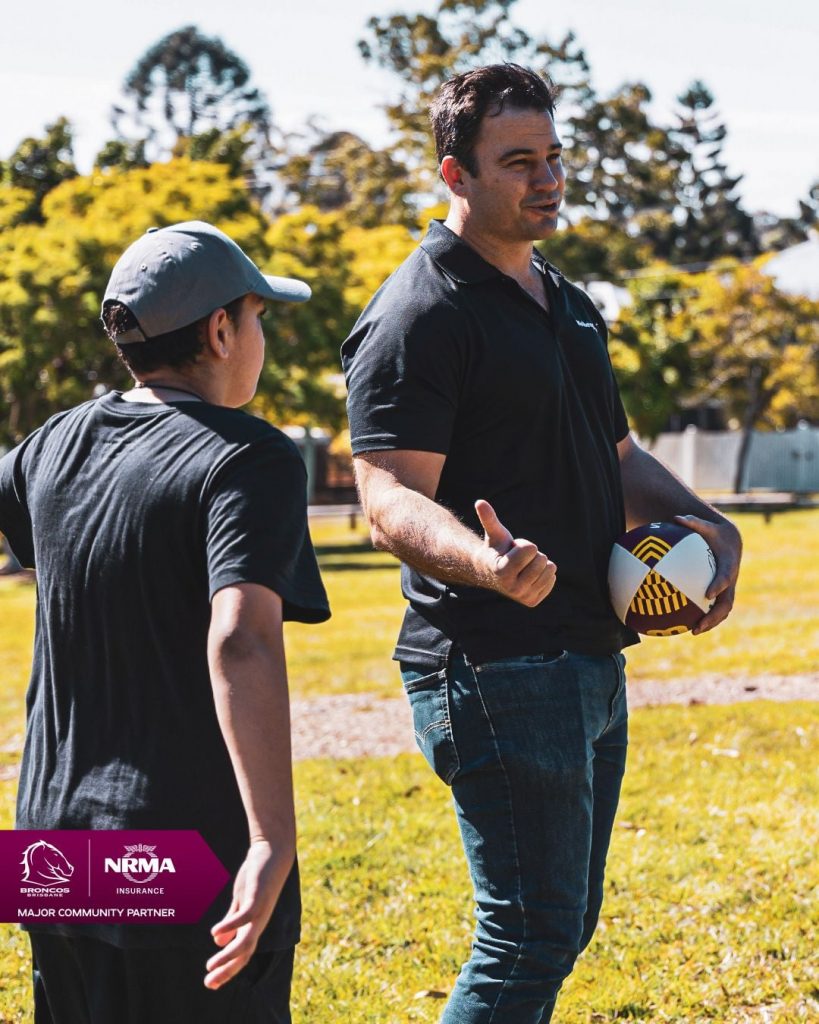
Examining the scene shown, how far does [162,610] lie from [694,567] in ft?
5.14

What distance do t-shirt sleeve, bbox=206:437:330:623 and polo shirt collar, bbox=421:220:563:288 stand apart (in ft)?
2.93

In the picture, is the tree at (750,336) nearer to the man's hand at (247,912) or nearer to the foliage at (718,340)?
the foliage at (718,340)

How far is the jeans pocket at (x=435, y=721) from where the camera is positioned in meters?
2.99

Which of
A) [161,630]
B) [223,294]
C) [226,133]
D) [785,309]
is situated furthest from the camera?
[785,309]

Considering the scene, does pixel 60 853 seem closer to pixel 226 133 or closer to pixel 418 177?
pixel 226 133

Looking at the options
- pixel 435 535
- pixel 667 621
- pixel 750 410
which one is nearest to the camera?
pixel 435 535

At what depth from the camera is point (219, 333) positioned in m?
2.54

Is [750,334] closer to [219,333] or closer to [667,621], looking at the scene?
[667,621]

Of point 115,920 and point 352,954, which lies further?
point 352,954

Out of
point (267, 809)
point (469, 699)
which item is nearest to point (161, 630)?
point (267, 809)

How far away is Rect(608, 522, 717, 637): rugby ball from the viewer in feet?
10.3

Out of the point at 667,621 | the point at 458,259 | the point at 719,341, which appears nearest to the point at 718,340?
the point at 719,341

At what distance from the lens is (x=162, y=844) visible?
230 centimetres

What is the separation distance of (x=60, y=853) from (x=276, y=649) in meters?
0.52
